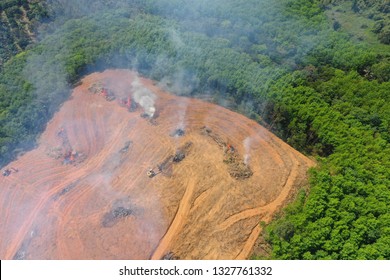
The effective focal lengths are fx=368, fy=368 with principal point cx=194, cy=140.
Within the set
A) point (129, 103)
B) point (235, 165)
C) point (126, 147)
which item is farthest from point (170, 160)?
point (129, 103)

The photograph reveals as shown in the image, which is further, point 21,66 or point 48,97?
point 21,66

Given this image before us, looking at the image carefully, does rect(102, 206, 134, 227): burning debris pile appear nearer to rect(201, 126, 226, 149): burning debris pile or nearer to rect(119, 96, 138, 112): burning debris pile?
rect(201, 126, 226, 149): burning debris pile

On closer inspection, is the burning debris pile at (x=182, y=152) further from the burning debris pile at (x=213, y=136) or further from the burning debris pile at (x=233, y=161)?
the burning debris pile at (x=233, y=161)

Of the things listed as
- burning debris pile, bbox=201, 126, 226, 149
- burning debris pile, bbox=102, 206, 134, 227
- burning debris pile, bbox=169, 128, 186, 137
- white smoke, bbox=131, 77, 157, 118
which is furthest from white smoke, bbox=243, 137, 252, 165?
burning debris pile, bbox=102, 206, 134, 227

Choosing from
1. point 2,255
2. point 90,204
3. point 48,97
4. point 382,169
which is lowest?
point 2,255

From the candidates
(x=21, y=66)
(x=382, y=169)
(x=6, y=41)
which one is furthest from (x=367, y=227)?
(x=6, y=41)

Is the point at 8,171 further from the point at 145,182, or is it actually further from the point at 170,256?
the point at 170,256

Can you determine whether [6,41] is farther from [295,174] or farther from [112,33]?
[295,174]
